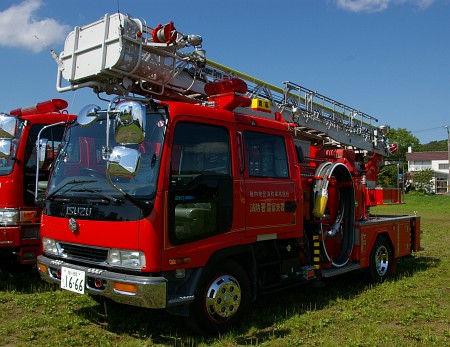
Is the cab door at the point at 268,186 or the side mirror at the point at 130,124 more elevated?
the side mirror at the point at 130,124

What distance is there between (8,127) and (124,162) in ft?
9.43

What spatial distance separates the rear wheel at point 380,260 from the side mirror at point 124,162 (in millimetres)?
4823

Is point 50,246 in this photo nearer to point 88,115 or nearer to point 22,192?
point 88,115

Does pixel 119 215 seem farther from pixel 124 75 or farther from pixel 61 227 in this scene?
pixel 124 75

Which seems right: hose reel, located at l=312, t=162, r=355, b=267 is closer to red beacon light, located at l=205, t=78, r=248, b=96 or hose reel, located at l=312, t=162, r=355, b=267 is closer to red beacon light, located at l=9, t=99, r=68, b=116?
red beacon light, located at l=205, t=78, r=248, b=96

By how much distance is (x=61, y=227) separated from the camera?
474 centimetres

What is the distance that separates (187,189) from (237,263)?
1.06 meters

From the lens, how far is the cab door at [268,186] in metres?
5.11

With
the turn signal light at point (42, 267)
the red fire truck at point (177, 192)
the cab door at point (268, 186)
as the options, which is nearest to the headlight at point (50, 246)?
the red fire truck at point (177, 192)

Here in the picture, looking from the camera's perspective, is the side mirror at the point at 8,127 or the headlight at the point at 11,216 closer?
the side mirror at the point at 8,127

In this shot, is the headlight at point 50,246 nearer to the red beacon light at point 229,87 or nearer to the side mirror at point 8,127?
the side mirror at point 8,127

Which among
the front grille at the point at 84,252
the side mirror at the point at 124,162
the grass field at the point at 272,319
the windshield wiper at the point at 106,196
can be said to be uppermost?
the side mirror at the point at 124,162

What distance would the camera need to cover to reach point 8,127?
5.85 meters

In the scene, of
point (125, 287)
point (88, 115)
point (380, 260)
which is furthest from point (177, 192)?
point (380, 260)
